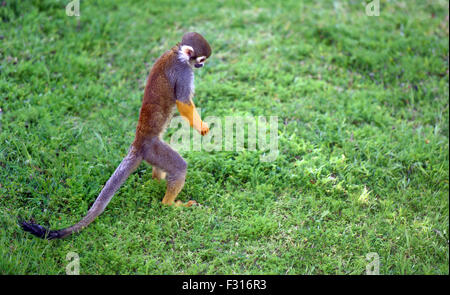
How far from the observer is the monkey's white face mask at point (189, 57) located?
4559 mm

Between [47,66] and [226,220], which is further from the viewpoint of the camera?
[47,66]

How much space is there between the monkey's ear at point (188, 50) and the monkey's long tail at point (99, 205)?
123 cm

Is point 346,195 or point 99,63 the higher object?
point 99,63

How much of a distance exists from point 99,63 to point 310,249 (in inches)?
185

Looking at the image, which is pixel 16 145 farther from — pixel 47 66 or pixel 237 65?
pixel 237 65

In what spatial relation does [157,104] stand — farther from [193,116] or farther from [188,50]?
[188,50]

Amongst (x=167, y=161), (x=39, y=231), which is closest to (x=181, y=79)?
(x=167, y=161)

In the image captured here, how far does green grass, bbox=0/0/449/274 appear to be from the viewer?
4.38 m

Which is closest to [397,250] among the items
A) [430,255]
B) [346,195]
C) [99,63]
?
[430,255]

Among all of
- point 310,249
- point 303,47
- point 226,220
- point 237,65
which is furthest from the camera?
point 303,47

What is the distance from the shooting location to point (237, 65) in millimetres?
7059

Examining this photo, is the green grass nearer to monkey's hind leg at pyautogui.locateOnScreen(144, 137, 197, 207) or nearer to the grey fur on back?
monkey's hind leg at pyautogui.locateOnScreen(144, 137, 197, 207)

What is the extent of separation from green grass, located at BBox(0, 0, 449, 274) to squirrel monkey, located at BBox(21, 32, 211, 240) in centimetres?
48

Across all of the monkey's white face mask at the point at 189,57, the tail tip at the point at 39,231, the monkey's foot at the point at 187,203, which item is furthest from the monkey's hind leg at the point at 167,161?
the tail tip at the point at 39,231
